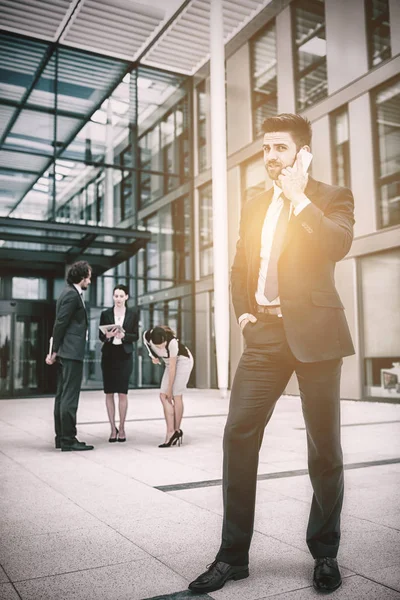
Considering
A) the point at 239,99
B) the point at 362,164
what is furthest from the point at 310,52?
the point at 362,164

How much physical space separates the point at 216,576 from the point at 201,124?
1843 cm

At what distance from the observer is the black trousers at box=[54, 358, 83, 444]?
6.36m

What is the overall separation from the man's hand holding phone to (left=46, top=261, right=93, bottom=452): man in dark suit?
4.42 metres

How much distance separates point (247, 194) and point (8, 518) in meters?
14.9

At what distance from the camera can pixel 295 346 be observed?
99.8 inches

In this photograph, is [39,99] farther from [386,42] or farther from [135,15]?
[386,42]

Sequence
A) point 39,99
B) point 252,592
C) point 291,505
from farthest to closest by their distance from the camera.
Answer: point 39,99
point 291,505
point 252,592

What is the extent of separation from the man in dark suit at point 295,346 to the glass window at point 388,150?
415 inches

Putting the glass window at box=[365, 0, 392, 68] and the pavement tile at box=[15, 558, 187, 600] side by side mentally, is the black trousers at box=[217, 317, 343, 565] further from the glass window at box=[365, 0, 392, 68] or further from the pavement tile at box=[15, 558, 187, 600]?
the glass window at box=[365, 0, 392, 68]

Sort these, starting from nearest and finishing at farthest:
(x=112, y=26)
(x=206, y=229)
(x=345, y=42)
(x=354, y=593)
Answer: (x=354, y=593), (x=345, y=42), (x=112, y=26), (x=206, y=229)

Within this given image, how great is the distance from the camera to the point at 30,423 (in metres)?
9.34

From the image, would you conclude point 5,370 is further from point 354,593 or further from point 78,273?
point 354,593

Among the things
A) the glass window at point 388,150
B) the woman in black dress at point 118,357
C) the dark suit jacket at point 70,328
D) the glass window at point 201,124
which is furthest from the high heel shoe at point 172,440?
the glass window at point 201,124

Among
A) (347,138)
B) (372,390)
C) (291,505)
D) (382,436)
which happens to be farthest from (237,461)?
(347,138)
